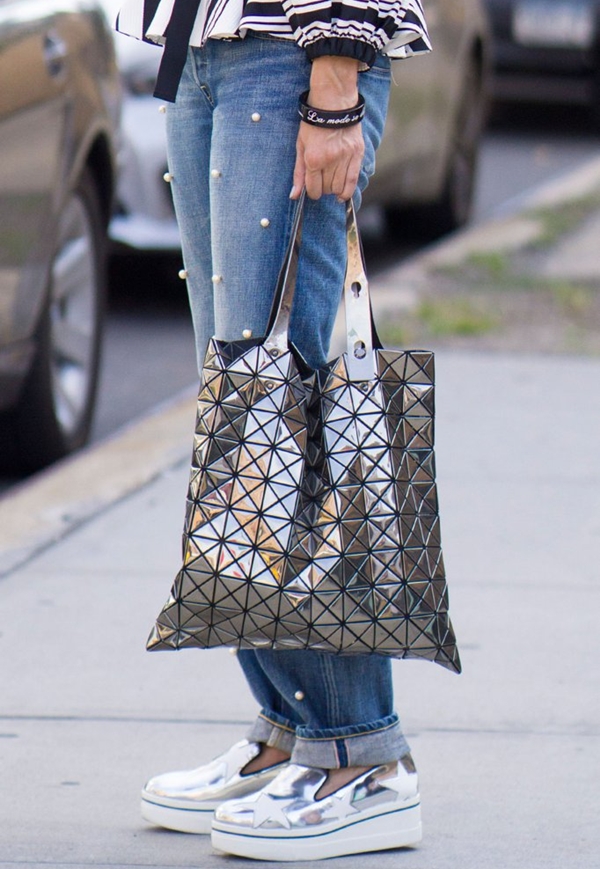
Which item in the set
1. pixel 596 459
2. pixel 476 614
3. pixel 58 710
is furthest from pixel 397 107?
pixel 58 710

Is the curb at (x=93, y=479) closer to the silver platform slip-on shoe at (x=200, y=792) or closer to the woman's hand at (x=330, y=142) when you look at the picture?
the silver platform slip-on shoe at (x=200, y=792)

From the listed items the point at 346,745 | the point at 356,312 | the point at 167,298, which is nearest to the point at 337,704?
the point at 346,745

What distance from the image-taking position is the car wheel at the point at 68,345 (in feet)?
14.5

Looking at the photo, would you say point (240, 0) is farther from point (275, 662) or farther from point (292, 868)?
point (292, 868)

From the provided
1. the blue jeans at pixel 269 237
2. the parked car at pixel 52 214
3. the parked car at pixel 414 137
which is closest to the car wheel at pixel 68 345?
the parked car at pixel 52 214

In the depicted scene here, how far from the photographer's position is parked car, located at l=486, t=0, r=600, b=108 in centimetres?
1169

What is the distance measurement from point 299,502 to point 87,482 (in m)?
2.18

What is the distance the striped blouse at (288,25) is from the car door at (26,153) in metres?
1.62

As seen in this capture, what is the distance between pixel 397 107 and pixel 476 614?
13.2 feet

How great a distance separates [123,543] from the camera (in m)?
3.93

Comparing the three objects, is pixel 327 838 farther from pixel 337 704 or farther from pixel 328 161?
pixel 328 161

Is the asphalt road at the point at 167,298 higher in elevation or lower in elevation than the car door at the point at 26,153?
lower

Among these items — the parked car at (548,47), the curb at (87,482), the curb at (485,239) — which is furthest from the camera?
the parked car at (548,47)

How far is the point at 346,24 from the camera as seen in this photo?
215 centimetres
